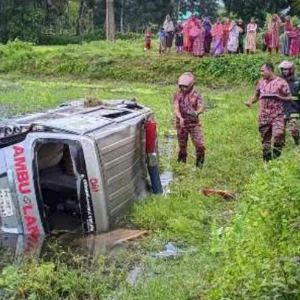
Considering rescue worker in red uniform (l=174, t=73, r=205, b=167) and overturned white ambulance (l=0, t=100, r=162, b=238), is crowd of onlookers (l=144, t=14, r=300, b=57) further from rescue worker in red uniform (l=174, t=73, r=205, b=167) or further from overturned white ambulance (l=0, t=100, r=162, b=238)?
overturned white ambulance (l=0, t=100, r=162, b=238)

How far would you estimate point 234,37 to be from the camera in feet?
90.7

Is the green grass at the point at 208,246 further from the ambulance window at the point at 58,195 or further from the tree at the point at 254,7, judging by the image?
the tree at the point at 254,7

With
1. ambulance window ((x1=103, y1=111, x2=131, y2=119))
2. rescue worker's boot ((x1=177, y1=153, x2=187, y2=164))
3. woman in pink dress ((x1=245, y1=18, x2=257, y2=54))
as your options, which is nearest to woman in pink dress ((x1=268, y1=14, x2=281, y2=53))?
woman in pink dress ((x1=245, y1=18, x2=257, y2=54))

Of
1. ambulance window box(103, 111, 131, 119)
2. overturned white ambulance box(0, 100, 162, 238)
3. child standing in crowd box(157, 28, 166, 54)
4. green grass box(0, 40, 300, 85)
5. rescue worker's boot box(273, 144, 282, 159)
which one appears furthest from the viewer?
child standing in crowd box(157, 28, 166, 54)

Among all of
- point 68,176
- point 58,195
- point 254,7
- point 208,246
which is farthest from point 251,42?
point 208,246

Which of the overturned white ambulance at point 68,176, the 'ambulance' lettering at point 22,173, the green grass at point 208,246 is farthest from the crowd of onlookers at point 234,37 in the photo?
the 'ambulance' lettering at point 22,173

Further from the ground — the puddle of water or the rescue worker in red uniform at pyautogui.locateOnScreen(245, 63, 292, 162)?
the rescue worker in red uniform at pyautogui.locateOnScreen(245, 63, 292, 162)

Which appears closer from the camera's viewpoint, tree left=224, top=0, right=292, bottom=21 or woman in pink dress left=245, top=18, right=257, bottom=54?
woman in pink dress left=245, top=18, right=257, bottom=54

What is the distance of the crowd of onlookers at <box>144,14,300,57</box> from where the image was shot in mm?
26344

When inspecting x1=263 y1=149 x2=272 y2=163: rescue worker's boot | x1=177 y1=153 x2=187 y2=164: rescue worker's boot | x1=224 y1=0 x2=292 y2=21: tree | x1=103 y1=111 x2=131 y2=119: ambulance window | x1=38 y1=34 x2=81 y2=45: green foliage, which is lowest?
x1=38 y1=34 x2=81 y2=45: green foliage

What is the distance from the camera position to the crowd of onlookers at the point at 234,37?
2634cm

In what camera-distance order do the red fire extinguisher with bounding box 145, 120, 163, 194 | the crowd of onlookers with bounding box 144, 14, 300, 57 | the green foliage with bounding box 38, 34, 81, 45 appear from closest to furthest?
the red fire extinguisher with bounding box 145, 120, 163, 194, the crowd of onlookers with bounding box 144, 14, 300, 57, the green foliage with bounding box 38, 34, 81, 45

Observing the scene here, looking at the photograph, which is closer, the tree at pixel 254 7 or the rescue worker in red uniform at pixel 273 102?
the rescue worker in red uniform at pixel 273 102

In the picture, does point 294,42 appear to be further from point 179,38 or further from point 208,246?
point 208,246
